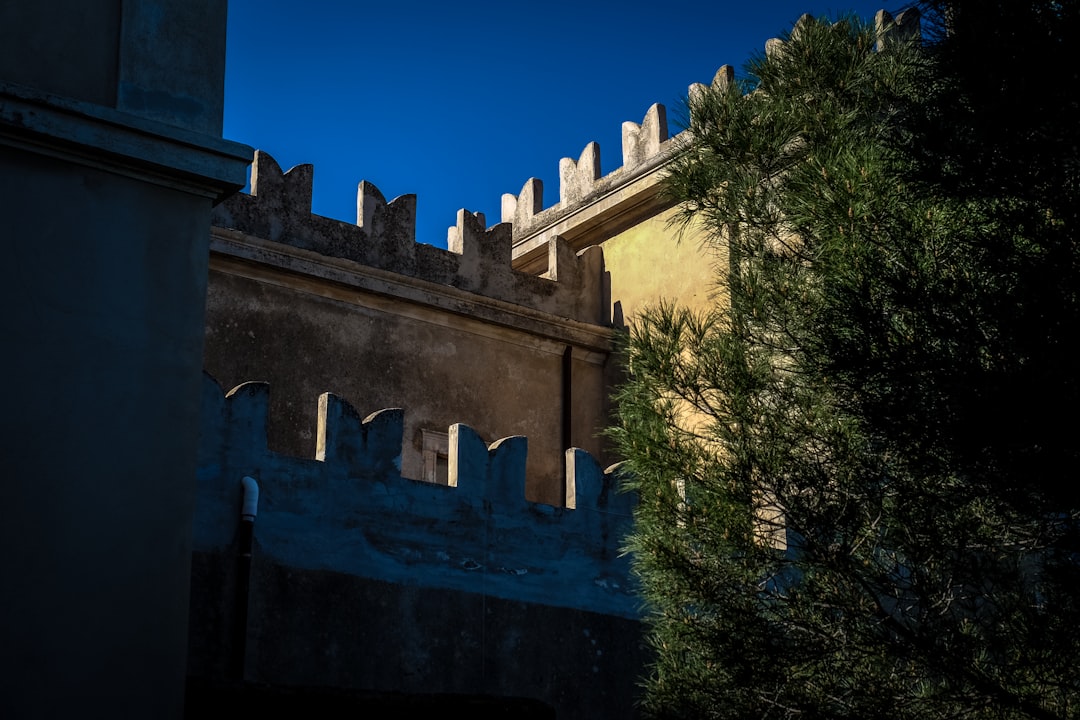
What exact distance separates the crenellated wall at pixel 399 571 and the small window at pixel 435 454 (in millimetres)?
1893


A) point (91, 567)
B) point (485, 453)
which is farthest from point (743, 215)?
point (91, 567)

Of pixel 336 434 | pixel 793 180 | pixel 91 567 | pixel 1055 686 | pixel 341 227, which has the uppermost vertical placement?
pixel 341 227

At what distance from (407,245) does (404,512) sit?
12.2 feet

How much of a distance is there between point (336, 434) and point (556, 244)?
16.4 feet

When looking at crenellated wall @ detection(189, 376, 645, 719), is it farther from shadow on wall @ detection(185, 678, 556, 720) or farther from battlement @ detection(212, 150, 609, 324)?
battlement @ detection(212, 150, 609, 324)

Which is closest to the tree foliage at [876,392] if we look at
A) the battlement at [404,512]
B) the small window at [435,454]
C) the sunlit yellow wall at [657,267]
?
the battlement at [404,512]

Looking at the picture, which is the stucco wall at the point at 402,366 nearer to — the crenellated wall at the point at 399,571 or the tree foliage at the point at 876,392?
the crenellated wall at the point at 399,571

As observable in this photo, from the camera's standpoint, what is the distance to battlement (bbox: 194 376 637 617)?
28.1 ft

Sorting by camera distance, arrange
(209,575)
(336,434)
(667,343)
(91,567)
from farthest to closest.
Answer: (336,434)
(209,575)
(667,343)
(91,567)

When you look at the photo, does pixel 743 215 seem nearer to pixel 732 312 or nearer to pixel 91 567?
pixel 732 312

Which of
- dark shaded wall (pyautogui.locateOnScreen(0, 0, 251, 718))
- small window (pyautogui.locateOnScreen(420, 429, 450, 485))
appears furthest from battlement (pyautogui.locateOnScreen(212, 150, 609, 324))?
dark shaded wall (pyautogui.locateOnScreen(0, 0, 251, 718))

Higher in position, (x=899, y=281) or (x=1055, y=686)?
(x=899, y=281)

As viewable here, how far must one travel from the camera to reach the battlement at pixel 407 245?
11648 mm

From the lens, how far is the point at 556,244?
13.6 meters
